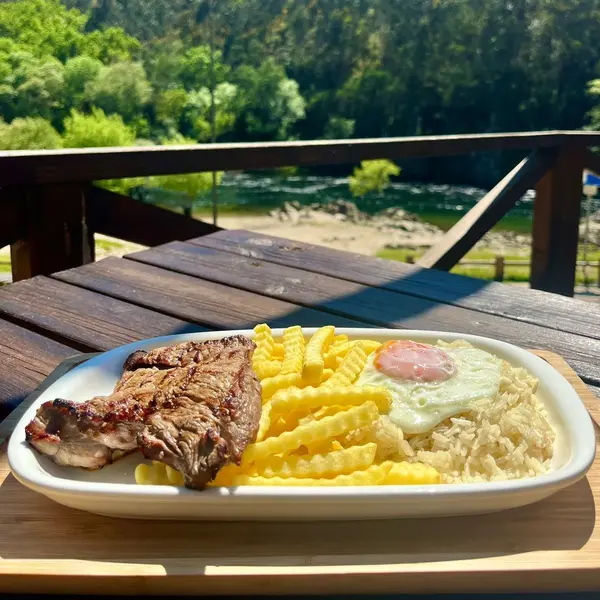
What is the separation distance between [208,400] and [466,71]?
2179 inches

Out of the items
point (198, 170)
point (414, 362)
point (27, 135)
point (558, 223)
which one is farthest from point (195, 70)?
point (414, 362)

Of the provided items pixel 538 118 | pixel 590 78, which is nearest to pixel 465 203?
pixel 538 118

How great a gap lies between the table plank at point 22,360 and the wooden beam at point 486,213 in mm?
2223

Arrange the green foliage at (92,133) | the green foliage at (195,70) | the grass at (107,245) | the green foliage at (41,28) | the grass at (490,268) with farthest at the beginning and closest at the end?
1. the green foliage at (195,70)
2. the green foliage at (41,28)
3. the green foliage at (92,133)
4. the grass at (107,245)
5. the grass at (490,268)

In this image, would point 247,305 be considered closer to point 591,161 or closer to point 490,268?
point 591,161

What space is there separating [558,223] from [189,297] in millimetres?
2908

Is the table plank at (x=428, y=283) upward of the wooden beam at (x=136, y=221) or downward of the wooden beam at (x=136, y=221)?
downward

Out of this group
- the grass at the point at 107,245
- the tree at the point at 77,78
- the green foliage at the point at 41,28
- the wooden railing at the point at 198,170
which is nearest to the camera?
the wooden railing at the point at 198,170

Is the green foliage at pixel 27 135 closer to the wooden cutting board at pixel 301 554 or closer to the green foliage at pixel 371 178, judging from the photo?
the green foliage at pixel 371 178

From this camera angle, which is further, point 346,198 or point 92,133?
point 346,198

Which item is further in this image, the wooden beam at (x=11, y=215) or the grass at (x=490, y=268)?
the grass at (x=490, y=268)

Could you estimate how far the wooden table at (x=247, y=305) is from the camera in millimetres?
1789

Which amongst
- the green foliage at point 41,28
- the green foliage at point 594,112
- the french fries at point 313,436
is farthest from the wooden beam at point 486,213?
the green foliage at point 41,28

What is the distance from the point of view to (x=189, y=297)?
2197 mm
